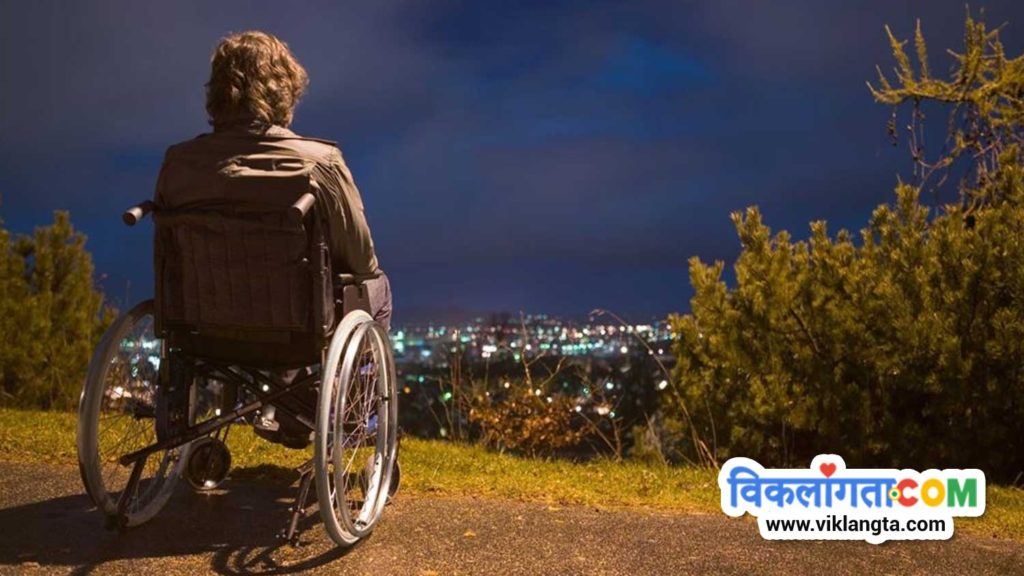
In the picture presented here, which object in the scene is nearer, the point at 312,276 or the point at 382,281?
the point at 312,276

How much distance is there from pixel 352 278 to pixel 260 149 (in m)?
0.49

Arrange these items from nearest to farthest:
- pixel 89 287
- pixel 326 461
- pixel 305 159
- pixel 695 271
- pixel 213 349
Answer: pixel 326 461, pixel 305 159, pixel 213 349, pixel 695 271, pixel 89 287

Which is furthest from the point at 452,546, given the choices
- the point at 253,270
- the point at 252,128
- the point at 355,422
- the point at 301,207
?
the point at 252,128

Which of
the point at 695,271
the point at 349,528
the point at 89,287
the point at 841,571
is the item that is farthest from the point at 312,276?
the point at 89,287

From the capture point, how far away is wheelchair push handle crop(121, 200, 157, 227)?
9.53 ft

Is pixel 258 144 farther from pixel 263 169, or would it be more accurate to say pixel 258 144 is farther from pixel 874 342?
pixel 874 342

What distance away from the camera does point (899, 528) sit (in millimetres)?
3406

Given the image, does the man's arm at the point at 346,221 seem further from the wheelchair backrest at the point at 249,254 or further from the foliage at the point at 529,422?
the foliage at the point at 529,422

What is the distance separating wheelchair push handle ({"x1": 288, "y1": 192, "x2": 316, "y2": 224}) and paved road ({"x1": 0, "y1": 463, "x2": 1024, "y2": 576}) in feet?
3.40

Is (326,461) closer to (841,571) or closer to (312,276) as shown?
(312,276)

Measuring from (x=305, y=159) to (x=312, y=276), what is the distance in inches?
13.8

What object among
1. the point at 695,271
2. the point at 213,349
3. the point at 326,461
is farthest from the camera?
the point at 695,271

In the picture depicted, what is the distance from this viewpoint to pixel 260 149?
→ 299cm

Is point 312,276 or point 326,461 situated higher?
point 312,276
